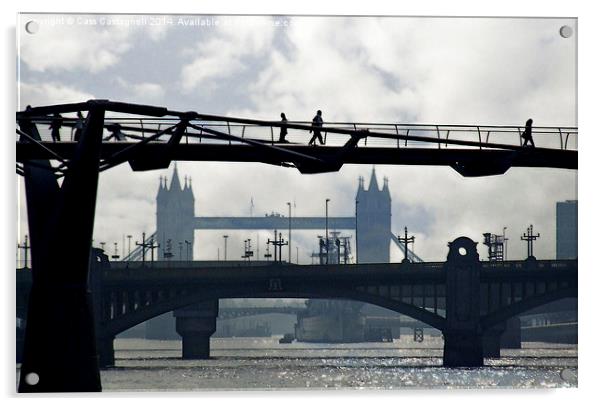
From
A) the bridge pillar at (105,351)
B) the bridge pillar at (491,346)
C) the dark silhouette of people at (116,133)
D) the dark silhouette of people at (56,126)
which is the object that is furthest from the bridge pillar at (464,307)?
the dark silhouette of people at (56,126)

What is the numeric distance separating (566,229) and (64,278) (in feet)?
33.6

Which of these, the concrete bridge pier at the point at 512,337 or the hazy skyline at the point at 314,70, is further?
the concrete bridge pier at the point at 512,337

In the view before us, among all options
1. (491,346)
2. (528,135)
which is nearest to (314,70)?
(528,135)

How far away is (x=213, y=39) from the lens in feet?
78.8

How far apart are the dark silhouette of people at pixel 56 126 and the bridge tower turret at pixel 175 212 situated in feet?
15.3

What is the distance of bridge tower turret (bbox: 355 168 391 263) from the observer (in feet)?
102

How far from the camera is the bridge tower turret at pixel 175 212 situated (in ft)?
102

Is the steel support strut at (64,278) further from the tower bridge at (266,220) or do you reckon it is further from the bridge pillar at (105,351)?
the bridge pillar at (105,351)

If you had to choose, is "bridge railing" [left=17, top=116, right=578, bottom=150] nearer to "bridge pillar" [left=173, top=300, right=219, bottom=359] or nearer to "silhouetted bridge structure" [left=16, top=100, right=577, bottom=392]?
"silhouetted bridge structure" [left=16, top=100, right=577, bottom=392]

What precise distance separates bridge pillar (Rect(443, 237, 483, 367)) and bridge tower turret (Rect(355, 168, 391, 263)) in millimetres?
11881
